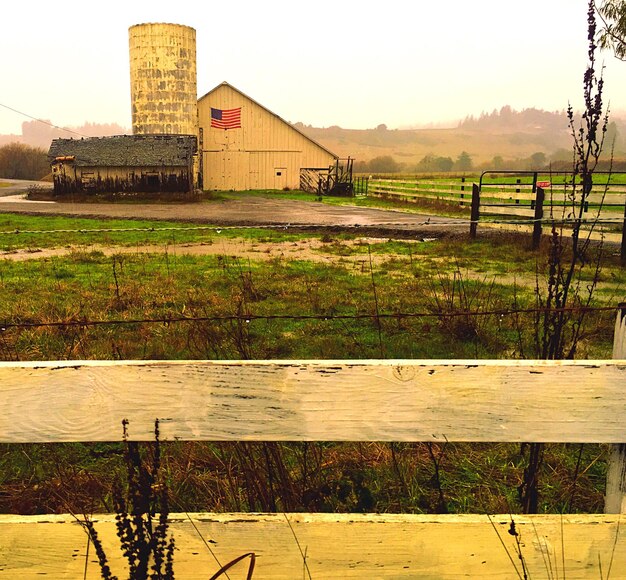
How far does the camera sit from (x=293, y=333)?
6.07 meters

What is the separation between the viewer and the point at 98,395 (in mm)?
1817

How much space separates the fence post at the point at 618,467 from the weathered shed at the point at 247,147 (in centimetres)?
3821

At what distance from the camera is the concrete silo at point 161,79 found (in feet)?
123

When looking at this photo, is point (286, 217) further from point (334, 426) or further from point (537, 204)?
point (334, 426)

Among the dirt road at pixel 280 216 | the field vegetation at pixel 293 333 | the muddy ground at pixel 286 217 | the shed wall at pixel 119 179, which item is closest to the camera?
the field vegetation at pixel 293 333

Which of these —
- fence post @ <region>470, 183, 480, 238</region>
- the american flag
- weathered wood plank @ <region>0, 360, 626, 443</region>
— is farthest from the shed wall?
weathered wood plank @ <region>0, 360, 626, 443</region>

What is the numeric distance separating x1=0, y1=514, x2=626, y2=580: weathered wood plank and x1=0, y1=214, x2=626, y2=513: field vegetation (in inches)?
18.5

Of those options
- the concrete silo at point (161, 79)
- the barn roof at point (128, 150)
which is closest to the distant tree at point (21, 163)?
the concrete silo at point (161, 79)

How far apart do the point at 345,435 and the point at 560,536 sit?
2.24 feet

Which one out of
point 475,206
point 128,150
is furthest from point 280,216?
point 128,150

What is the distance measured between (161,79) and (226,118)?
4.50 meters

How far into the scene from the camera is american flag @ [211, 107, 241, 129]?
38906 mm

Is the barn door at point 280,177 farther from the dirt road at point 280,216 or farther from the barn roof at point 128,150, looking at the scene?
the dirt road at point 280,216

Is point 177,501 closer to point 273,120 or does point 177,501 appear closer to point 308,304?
point 308,304
